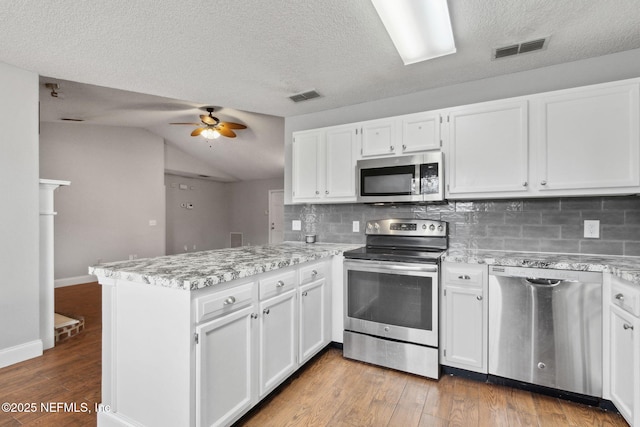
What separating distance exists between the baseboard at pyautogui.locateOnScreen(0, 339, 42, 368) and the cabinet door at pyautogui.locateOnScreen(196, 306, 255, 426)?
220 centimetres

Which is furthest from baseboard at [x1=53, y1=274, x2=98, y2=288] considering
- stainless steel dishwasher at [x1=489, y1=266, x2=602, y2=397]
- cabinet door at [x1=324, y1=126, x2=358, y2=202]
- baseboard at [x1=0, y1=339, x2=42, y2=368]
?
stainless steel dishwasher at [x1=489, y1=266, x2=602, y2=397]

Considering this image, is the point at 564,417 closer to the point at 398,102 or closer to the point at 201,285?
the point at 201,285

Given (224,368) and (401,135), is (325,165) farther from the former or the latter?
(224,368)

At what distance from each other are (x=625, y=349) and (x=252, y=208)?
8.55 meters

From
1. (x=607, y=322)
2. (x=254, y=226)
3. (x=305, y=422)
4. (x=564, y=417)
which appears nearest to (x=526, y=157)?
(x=607, y=322)

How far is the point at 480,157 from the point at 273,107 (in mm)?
2178

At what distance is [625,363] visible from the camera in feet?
5.69

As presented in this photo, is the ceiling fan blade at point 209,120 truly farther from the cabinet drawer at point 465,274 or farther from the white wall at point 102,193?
the cabinet drawer at point 465,274

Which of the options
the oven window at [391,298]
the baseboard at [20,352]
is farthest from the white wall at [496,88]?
the baseboard at [20,352]

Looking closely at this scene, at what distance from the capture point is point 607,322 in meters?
1.90

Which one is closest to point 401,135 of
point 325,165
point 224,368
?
point 325,165

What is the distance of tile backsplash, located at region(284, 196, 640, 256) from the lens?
2.29m

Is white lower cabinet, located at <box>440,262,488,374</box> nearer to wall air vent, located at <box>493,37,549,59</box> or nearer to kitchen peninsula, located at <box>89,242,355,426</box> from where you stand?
kitchen peninsula, located at <box>89,242,355,426</box>

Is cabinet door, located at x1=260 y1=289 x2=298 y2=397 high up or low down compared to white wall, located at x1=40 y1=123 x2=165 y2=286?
down
